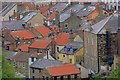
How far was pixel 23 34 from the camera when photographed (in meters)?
12.6

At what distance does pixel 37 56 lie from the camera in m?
9.07

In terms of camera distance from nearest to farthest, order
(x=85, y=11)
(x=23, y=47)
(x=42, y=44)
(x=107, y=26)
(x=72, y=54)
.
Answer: (x=107, y=26), (x=72, y=54), (x=42, y=44), (x=23, y=47), (x=85, y=11)

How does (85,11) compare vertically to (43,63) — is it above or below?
above

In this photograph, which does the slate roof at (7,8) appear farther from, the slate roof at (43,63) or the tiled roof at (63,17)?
the slate roof at (43,63)

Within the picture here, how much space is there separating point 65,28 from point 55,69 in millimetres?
6141

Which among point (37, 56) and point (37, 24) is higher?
point (37, 24)

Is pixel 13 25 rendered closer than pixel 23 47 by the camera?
No

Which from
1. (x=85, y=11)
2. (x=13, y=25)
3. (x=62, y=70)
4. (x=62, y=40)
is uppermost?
(x=85, y=11)

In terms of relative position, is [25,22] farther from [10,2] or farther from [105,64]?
[105,64]

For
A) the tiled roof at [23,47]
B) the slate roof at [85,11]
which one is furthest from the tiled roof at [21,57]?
the slate roof at [85,11]

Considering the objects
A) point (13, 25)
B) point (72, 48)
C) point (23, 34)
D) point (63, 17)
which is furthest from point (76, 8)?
point (72, 48)

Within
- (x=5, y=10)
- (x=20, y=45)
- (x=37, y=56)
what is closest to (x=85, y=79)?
(x=37, y=56)

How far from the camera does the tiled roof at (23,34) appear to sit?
12.3 metres

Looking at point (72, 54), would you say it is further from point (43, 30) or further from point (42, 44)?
point (43, 30)
